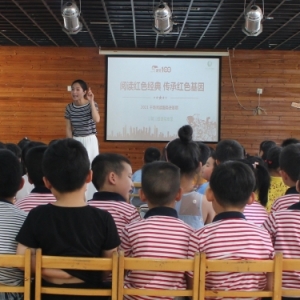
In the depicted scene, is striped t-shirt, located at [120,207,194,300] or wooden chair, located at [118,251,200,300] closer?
wooden chair, located at [118,251,200,300]

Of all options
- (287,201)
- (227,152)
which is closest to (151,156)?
(227,152)

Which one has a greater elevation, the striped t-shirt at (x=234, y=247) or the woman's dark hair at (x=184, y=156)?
the woman's dark hair at (x=184, y=156)

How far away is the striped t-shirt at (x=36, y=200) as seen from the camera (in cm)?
232

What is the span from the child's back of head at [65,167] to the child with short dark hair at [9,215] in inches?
10.1

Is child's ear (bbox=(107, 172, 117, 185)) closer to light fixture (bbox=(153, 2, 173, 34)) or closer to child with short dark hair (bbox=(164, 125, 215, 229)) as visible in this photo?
child with short dark hair (bbox=(164, 125, 215, 229))

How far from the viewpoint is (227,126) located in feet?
28.8

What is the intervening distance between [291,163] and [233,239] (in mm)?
1064

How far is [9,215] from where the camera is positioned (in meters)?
1.92

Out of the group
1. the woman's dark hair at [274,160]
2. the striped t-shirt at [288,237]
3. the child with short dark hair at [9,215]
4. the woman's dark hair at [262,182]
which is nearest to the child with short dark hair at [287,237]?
the striped t-shirt at [288,237]

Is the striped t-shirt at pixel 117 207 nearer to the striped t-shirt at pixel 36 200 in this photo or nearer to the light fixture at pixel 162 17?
the striped t-shirt at pixel 36 200

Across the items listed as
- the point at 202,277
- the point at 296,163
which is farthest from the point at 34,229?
the point at 296,163

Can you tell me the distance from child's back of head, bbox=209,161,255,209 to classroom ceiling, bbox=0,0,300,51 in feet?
14.7

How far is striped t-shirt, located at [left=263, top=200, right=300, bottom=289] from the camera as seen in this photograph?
6.29 ft

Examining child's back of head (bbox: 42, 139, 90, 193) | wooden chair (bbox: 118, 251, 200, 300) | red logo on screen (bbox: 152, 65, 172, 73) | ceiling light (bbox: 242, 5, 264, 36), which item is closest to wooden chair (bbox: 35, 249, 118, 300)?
wooden chair (bbox: 118, 251, 200, 300)
